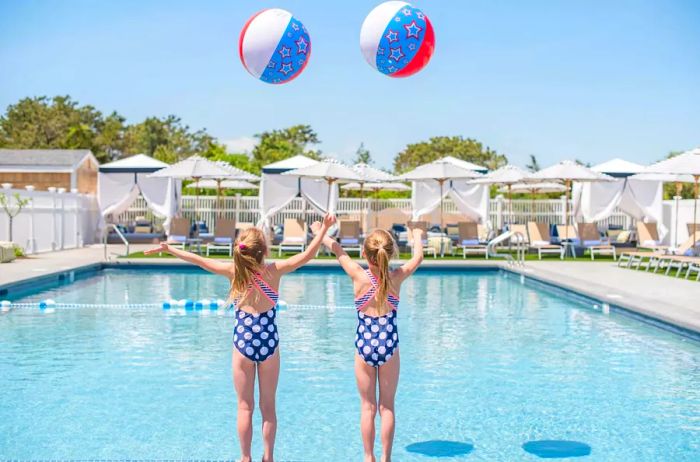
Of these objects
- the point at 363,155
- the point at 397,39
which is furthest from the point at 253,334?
the point at 363,155

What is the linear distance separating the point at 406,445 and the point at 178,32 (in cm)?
1618

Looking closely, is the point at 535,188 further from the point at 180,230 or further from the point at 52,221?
the point at 52,221

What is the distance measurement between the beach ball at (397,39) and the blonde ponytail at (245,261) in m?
3.35

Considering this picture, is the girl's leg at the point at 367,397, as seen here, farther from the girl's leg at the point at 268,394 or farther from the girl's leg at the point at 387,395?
the girl's leg at the point at 268,394

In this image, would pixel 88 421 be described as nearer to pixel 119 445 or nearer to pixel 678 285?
pixel 119 445

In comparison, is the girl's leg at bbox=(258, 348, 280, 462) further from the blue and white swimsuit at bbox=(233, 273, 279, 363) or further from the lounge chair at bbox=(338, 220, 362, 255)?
the lounge chair at bbox=(338, 220, 362, 255)

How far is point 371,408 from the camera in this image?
13.4ft

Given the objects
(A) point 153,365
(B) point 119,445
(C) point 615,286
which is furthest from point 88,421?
(C) point 615,286

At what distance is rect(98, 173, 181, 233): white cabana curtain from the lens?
2300 cm

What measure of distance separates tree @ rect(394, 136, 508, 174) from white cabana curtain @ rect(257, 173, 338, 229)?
29.7m

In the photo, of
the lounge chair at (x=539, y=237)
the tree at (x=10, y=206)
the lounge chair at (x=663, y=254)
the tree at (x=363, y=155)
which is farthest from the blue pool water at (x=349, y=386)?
the tree at (x=363, y=155)

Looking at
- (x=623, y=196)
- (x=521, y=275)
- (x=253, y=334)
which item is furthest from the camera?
(x=623, y=196)

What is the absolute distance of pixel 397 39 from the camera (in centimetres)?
685

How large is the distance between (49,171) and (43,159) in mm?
734
